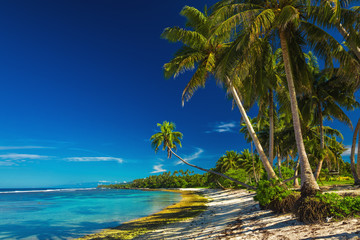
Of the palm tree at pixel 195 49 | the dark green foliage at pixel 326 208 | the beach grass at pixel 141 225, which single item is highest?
the palm tree at pixel 195 49

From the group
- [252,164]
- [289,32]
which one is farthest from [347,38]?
[252,164]

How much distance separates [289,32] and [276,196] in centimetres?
723

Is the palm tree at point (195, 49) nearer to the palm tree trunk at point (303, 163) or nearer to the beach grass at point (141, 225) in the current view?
the palm tree trunk at point (303, 163)

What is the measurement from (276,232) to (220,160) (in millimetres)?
48331

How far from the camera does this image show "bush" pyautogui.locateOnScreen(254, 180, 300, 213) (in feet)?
27.4

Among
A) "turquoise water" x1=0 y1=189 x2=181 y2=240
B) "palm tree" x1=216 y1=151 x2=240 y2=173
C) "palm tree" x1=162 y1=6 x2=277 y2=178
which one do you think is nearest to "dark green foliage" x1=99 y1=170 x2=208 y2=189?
"palm tree" x1=216 y1=151 x2=240 y2=173

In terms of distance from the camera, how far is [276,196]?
9.00 m

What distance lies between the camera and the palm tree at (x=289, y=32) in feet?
26.2

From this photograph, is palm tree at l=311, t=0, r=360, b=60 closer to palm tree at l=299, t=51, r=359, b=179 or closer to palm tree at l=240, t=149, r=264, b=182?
palm tree at l=299, t=51, r=359, b=179

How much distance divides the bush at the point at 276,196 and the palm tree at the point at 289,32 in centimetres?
97

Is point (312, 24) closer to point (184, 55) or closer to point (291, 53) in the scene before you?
point (291, 53)

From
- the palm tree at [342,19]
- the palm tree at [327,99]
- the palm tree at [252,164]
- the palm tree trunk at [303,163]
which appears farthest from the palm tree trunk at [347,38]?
the palm tree at [252,164]

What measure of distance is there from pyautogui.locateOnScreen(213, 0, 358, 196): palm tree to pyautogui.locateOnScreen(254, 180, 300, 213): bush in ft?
3.18

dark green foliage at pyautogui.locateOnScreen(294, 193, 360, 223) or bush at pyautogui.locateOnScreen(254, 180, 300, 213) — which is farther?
bush at pyautogui.locateOnScreen(254, 180, 300, 213)
